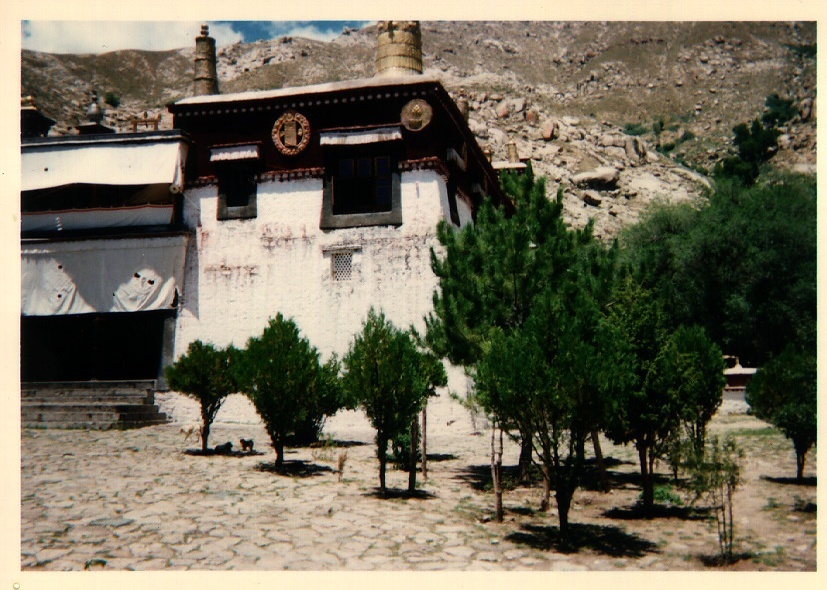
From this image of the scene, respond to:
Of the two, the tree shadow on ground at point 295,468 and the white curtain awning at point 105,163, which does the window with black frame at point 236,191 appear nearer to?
the white curtain awning at point 105,163

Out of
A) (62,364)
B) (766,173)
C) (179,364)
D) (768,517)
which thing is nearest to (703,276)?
(766,173)

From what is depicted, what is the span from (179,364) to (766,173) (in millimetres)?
28148

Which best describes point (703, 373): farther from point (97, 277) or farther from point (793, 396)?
point (97, 277)

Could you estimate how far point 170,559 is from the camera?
288 inches

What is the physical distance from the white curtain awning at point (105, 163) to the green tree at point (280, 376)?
9020 millimetres

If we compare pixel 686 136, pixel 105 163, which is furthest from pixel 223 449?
pixel 686 136

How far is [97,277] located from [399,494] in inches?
497

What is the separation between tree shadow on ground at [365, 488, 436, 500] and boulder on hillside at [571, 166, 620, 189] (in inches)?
2034

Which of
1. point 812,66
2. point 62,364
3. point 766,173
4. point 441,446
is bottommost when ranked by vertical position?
point 441,446

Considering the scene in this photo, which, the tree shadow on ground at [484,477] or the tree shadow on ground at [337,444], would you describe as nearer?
the tree shadow on ground at [484,477]

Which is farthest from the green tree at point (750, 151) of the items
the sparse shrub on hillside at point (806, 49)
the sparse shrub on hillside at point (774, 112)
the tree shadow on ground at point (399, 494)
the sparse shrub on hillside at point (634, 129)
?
the sparse shrub on hillside at point (634, 129)

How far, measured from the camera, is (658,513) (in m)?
9.73

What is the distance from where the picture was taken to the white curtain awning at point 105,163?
60.0ft

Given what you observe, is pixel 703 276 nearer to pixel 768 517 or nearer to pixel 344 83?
pixel 344 83
